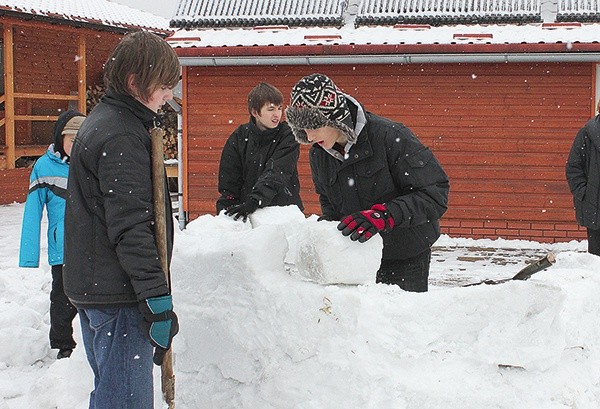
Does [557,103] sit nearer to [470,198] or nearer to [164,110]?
[470,198]

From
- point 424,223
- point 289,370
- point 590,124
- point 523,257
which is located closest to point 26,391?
point 289,370

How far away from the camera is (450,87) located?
1010 centimetres

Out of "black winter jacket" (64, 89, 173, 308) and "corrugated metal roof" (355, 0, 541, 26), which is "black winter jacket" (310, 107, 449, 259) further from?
"corrugated metal roof" (355, 0, 541, 26)

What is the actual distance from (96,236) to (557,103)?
8.58 metres

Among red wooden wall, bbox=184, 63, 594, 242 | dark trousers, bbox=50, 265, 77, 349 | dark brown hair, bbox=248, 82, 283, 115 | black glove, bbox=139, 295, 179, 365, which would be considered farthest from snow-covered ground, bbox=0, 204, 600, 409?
red wooden wall, bbox=184, 63, 594, 242

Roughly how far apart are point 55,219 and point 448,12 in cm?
716

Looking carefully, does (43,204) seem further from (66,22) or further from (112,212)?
(66,22)

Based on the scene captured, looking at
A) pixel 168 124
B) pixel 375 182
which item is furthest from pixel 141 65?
pixel 168 124

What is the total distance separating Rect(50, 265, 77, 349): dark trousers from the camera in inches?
195

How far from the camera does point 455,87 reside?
33.1 ft

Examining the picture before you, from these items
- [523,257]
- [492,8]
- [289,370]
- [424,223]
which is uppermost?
[492,8]

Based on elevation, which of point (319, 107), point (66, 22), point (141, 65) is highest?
point (66, 22)

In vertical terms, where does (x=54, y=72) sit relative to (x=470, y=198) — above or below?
above

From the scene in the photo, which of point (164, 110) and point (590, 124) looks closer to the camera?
point (590, 124)
